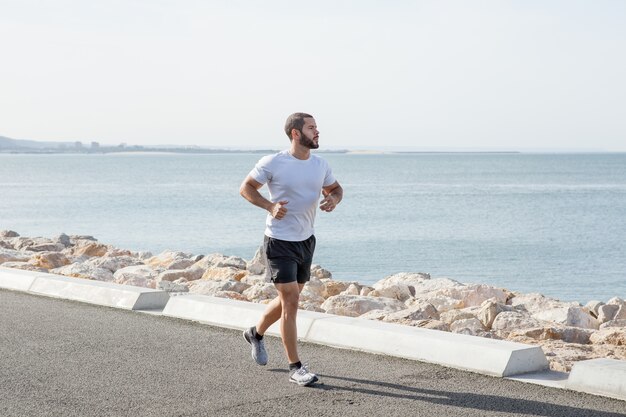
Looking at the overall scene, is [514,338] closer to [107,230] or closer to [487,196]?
[107,230]

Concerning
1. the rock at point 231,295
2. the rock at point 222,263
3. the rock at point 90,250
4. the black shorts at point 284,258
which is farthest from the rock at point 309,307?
the rock at point 90,250

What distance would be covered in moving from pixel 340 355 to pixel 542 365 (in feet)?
5.47

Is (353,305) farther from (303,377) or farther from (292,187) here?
(292,187)

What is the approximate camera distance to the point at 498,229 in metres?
53.5

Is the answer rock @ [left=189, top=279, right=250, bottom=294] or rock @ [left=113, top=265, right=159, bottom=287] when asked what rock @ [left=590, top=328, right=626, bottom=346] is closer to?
rock @ [left=189, top=279, right=250, bottom=294]

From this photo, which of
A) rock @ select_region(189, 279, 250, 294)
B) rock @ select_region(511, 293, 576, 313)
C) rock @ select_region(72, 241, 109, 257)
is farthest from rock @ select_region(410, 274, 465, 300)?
rock @ select_region(72, 241, 109, 257)

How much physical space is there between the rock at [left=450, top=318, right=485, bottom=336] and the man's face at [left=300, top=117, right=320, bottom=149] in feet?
12.2

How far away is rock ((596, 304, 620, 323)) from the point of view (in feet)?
Answer: 52.4

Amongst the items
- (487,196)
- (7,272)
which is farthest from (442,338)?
(487,196)

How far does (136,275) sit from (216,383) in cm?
858

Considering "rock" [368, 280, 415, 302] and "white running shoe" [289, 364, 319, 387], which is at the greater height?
"white running shoe" [289, 364, 319, 387]

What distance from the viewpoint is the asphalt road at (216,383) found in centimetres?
712

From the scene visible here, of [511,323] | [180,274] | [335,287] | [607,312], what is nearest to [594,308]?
[607,312]

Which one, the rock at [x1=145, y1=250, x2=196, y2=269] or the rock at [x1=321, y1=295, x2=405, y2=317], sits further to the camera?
the rock at [x1=145, y1=250, x2=196, y2=269]
